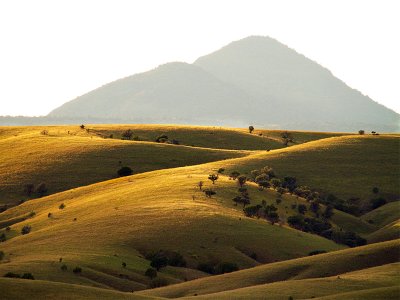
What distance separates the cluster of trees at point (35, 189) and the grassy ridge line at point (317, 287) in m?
84.4

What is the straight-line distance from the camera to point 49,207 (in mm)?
134000

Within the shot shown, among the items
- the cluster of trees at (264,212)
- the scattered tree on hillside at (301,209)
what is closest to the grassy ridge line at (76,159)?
the scattered tree on hillside at (301,209)

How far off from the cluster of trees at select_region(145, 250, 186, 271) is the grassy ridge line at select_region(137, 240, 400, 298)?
43.5 feet

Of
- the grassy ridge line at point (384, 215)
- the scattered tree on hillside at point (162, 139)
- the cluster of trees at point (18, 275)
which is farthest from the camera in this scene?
the scattered tree on hillside at point (162, 139)

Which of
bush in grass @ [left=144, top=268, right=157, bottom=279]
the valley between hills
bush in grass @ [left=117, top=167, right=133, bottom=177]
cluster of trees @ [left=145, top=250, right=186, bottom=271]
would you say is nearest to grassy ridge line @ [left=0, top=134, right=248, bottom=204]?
the valley between hills

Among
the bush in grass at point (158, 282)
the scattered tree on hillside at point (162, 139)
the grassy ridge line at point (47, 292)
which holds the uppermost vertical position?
the scattered tree on hillside at point (162, 139)

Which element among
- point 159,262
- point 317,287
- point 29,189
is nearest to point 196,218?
point 159,262

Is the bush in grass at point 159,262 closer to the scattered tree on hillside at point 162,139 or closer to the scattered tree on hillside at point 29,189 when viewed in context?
the scattered tree on hillside at point 29,189

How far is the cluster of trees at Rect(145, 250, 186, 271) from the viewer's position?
98.8 m

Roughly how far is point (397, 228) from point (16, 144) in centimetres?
8744

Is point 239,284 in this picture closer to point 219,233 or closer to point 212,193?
point 219,233

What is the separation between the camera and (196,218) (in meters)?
114

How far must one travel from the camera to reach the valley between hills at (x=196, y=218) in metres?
81.1

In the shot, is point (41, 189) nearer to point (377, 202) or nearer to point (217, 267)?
point (377, 202)
